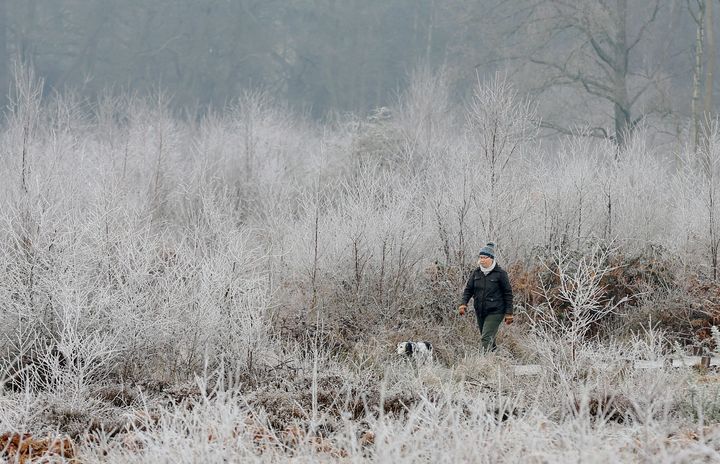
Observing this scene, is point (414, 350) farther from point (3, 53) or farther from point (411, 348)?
point (3, 53)

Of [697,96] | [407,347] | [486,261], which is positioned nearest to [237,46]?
[697,96]

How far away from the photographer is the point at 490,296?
37.0 feet

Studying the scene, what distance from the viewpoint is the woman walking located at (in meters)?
11.2

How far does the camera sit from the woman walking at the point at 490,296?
36.7 ft

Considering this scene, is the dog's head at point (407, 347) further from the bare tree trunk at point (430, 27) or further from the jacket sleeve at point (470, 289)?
the bare tree trunk at point (430, 27)

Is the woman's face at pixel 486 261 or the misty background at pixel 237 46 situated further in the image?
the misty background at pixel 237 46

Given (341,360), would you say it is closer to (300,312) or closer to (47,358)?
(300,312)

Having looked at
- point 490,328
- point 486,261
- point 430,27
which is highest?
point 430,27

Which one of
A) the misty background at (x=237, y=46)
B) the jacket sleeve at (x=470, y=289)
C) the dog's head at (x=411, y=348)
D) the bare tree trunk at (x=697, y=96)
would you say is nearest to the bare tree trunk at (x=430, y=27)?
the misty background at (x=237, y=46)

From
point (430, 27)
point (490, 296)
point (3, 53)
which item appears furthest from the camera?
point (430, 27)

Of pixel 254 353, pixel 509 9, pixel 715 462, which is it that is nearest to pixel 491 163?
pixel 254 353

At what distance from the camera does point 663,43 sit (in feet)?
95.3

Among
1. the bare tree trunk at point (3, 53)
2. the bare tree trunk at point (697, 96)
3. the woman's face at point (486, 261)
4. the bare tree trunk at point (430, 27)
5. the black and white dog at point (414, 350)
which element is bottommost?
the black and white dog at point (414, 350)

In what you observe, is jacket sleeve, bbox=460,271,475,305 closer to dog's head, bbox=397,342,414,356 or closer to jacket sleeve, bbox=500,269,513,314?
jacket sleeve, bbox=500,269,513,314
